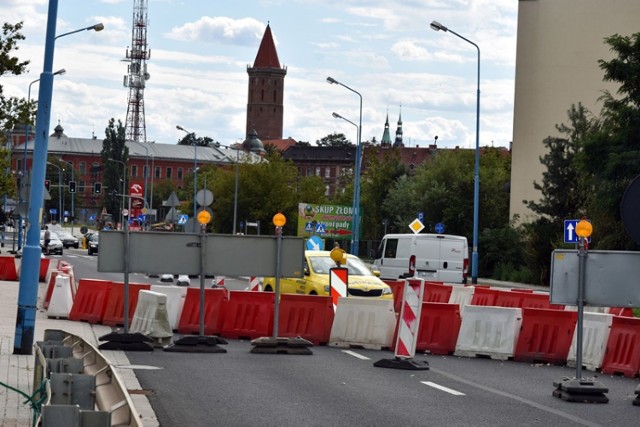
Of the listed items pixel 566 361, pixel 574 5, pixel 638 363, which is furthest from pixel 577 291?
pixel 574 5

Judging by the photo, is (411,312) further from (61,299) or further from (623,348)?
(61,299)

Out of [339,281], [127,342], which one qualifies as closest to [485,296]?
[339,281]

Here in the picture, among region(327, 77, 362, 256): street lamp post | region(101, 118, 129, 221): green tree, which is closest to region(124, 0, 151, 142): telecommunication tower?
region(101, 118, 129, 221): green tree

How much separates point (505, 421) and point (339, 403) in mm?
1792

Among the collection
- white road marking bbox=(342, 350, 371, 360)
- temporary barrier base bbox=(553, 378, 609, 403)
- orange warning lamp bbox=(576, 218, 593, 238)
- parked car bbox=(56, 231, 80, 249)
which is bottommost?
parked car bbox=(56, 231, 80, 249)

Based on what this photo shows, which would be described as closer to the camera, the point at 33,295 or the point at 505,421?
the point at 505,421

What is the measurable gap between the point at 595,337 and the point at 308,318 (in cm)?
491

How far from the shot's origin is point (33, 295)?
16.5 meters

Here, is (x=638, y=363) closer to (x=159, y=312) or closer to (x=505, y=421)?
(x=505, y=421)

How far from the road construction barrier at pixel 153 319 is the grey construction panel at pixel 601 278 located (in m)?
6.71

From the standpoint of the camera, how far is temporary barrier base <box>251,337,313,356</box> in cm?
1842

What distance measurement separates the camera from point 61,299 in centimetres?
2439

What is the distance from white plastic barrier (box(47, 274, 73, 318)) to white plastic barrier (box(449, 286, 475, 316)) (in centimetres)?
911

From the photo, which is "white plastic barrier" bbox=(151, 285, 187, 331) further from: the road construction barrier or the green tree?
the green tree
